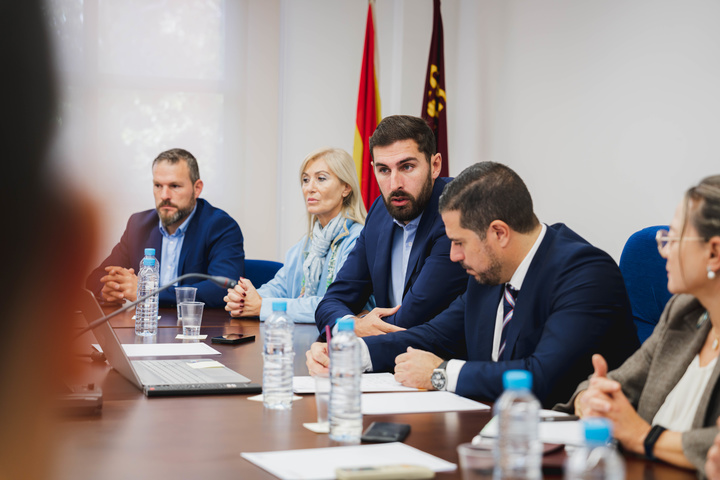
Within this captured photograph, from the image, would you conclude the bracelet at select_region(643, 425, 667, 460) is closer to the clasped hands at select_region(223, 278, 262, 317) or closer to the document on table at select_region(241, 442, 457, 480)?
the document on table at select_region(241, 442, 457, 480)

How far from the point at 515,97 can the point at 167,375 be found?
308cm

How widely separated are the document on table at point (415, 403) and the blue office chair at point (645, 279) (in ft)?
3.55

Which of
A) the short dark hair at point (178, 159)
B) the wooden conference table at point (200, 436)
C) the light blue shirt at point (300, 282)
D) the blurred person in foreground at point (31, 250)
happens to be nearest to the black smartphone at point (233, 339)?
the light blue shirt at point (300, 282)

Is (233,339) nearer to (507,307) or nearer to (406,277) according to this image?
(406,277)

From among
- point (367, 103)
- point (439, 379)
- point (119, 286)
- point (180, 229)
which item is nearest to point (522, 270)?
point (439, 379)

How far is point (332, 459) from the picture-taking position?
120 centimetres

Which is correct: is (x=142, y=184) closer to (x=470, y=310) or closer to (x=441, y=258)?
(x=441, y=258)

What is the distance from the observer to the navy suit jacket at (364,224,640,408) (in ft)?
6.00

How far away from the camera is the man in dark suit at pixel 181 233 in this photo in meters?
3.95

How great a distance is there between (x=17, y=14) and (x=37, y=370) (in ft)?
0.44

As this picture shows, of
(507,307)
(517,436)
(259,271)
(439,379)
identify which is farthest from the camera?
(259,271)

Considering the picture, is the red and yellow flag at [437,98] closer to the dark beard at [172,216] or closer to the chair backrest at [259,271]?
the chair backrest at [259,271]

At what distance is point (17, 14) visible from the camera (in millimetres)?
251

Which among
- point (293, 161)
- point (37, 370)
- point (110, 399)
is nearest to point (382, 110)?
point (293, 161)
